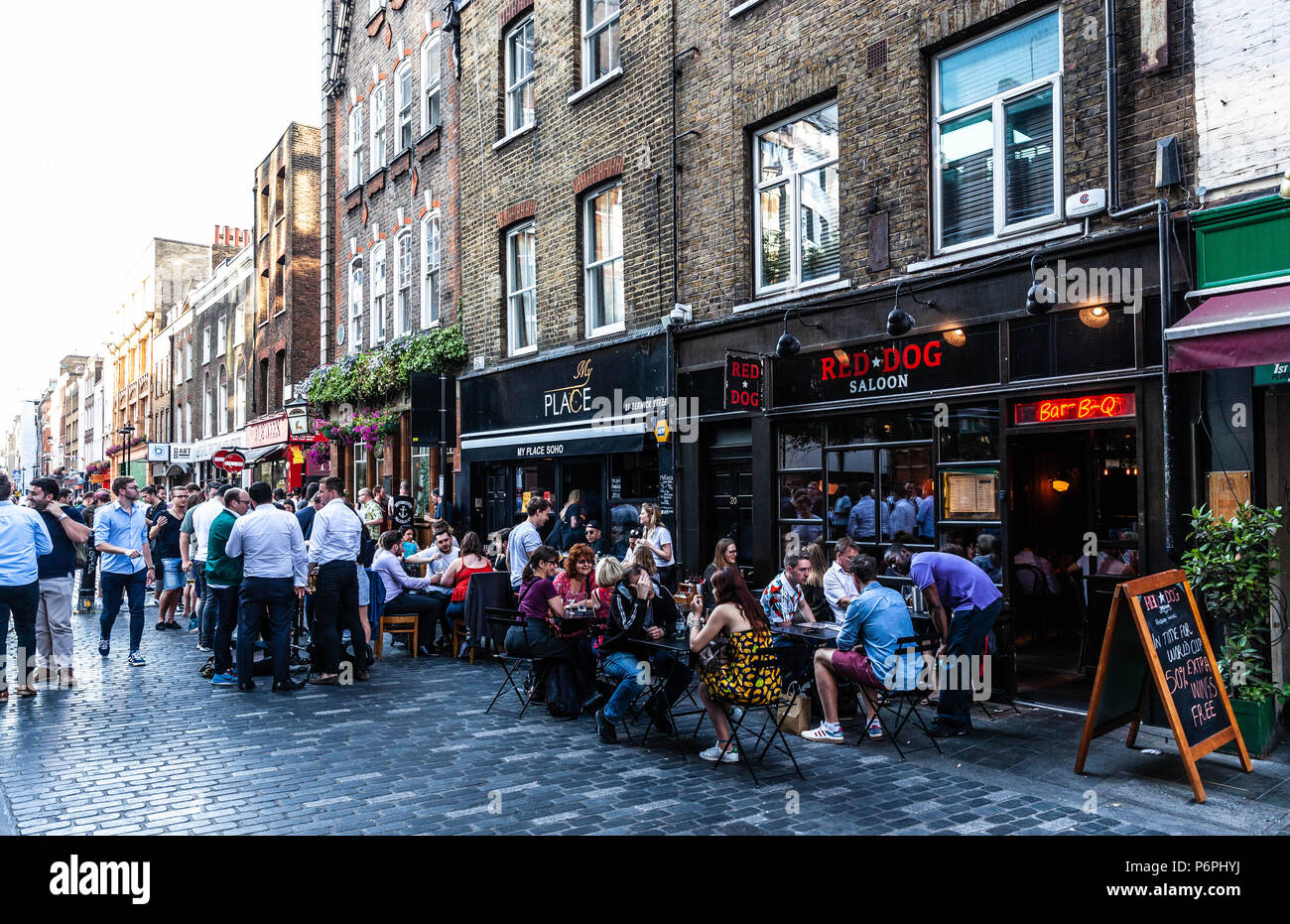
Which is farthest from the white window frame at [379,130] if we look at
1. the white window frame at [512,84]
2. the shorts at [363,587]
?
the shorts at [363,587]

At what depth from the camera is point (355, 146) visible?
21922mm

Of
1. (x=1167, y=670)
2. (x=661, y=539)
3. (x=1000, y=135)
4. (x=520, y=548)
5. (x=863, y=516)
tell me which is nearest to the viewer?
(x=1167, y=670)

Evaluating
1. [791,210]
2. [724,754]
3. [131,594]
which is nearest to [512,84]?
[791,210]

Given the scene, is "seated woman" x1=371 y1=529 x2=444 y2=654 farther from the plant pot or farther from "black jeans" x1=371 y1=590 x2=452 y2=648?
the plant pot

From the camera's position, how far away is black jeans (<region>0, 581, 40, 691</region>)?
26.8 feet

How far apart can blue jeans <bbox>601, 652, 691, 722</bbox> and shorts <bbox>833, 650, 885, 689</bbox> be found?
3.71 ft

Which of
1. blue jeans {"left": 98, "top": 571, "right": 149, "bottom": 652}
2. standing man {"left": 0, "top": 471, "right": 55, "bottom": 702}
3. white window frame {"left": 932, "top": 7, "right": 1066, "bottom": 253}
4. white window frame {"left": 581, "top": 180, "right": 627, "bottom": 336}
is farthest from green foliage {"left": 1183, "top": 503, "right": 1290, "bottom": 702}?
blue jeans {"left": 98, "top": 571, "right": 149, "bottom": 652}

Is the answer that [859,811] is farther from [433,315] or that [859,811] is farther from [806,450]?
[433,315]

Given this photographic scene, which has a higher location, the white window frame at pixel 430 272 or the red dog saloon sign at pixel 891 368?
the white window frame at pixel 430 272

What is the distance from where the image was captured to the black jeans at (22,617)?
26.8 ft

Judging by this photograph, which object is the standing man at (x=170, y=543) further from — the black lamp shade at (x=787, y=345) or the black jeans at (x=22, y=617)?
the black lamp shade at (x=787, y=345)

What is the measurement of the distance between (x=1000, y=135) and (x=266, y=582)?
818 centimetres

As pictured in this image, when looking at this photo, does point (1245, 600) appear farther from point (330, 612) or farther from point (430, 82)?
point (430, 82)

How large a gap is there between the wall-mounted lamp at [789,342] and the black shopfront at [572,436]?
7.89 feet
